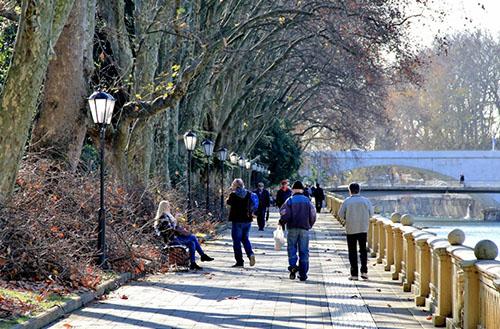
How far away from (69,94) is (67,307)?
309 inches

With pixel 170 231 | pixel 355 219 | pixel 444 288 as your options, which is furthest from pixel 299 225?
pixel 444 288

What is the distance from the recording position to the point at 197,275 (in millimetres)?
15406

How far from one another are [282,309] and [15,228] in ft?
12.3

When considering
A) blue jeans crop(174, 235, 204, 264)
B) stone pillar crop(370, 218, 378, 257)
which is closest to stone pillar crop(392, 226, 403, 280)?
blue jeans crop(174, 235, 204, 264)

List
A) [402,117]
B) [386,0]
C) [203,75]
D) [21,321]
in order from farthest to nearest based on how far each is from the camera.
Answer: [402,117] < [203,75] < [386,0] < [21,321]

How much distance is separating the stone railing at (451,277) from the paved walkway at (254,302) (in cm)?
30

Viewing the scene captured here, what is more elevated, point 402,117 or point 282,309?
point 402,117

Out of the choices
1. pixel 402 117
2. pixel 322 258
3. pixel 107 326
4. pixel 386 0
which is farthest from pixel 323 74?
pixel 402 117

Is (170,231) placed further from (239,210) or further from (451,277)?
(451,277)

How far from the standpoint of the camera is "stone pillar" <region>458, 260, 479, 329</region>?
819cm

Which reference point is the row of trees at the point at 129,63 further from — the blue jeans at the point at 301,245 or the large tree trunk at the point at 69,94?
the blue jeans at the point at 301,245

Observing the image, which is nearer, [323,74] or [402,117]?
[323,74]

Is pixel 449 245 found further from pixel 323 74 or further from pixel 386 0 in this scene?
pixel 323 74

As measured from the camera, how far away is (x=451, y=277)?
9805 millimetres
